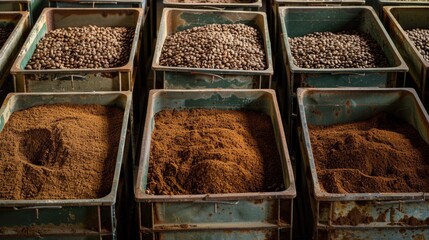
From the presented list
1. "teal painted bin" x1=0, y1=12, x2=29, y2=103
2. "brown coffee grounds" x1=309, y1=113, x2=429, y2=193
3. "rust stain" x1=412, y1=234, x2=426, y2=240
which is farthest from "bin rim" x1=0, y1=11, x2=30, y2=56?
"rust stain" x1=412, y1=234, x2=426, y2=240

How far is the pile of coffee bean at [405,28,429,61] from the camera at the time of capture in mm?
4586

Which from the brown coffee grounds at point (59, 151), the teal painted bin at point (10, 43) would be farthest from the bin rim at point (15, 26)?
the brown coffee grounds at point (59, 151)

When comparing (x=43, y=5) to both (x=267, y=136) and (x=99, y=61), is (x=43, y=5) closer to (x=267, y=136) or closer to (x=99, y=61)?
(x=99, y=61)

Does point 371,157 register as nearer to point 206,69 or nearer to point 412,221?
point 412,221

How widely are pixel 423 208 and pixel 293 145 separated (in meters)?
1.23

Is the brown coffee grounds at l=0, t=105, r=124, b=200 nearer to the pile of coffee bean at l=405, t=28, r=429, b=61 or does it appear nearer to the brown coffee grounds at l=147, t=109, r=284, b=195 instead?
the brown coffee grounds at l=147, t=109, r=284, b=195

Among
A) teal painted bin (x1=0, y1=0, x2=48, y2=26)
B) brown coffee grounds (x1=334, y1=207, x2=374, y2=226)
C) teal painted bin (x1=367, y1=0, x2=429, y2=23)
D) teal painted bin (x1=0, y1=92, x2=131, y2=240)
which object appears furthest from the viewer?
teal painted bin (x1=367, y1=0, x2=429, y2=23)

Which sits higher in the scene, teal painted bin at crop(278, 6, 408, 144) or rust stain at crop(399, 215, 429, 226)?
teal painted bin at crop(278, 6, 408, 144)

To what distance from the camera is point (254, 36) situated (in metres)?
4.77

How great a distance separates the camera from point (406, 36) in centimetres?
459

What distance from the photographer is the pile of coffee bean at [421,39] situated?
4586 millimetres

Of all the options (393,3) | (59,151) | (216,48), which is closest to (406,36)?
(393,3)

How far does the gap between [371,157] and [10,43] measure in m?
2.48

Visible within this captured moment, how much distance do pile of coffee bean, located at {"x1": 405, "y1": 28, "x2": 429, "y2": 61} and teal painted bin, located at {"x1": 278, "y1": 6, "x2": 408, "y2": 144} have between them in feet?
0.84
